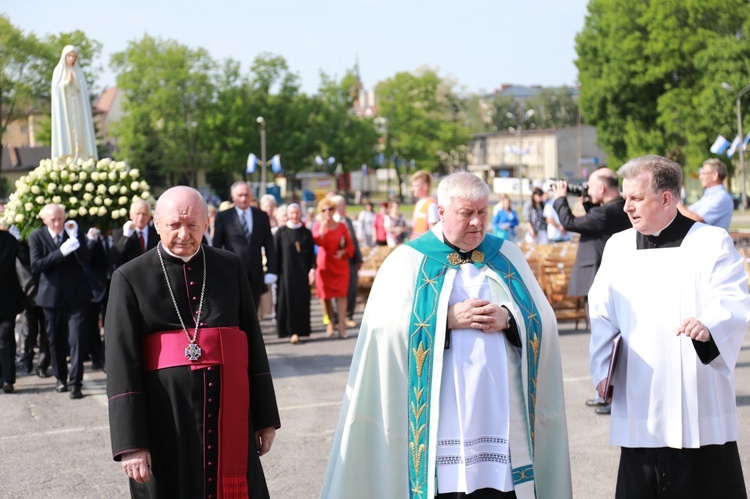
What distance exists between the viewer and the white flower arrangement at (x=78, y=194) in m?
11.2

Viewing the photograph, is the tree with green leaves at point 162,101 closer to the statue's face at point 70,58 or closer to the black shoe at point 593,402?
the statue's face at point 70,58

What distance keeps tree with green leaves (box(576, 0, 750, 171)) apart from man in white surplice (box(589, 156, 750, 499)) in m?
49.8

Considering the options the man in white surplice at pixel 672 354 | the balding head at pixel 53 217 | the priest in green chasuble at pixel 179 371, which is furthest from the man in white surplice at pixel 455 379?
the balding head at pixel 53 217

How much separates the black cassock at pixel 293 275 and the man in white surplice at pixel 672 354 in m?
9.05

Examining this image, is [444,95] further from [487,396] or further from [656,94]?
[487,396]

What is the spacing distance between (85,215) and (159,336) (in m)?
7.05

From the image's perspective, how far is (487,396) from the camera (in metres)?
4.85

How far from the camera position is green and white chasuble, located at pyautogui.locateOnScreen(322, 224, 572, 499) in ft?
16.2

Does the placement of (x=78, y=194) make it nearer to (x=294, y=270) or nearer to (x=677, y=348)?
(x=294, y=270)

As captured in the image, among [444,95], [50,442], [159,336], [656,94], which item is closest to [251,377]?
[159,336]

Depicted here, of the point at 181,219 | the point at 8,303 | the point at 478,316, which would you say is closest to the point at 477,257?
the point at 478,316

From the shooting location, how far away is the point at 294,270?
14172mm

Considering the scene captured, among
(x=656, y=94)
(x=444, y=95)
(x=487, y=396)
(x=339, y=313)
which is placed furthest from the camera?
(x=444, y=95)

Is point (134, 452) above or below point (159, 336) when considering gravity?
below
